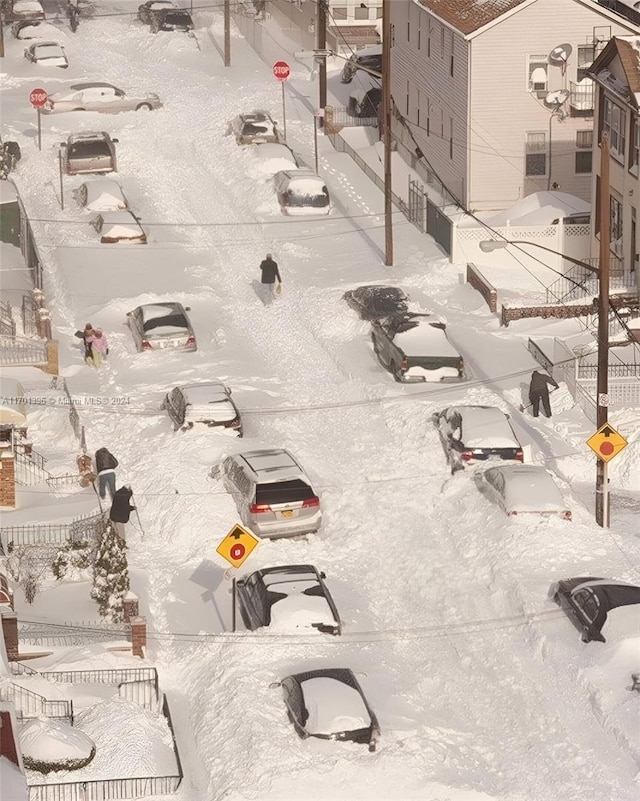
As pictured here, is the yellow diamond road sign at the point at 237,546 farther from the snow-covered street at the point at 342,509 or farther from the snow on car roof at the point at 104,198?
the snow on car roof at the point at 104,198

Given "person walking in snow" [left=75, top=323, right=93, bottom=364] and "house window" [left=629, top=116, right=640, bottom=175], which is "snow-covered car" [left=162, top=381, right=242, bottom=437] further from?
"house window" [left=629, top=116, right=640, bottom=175]

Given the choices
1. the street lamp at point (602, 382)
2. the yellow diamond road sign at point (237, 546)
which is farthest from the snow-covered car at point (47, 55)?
the yellow diamond road sign at point (237, 546)

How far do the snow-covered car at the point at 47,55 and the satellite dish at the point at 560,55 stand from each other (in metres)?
23.9

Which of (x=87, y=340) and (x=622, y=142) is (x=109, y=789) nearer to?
(x=87, y=340)

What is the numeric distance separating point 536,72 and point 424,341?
55.1 ft

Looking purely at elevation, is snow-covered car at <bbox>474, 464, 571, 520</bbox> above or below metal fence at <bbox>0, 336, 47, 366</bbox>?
above

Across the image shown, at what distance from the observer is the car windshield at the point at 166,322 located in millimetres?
46219

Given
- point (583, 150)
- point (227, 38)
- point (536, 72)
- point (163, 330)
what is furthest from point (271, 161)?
point (227, 38)

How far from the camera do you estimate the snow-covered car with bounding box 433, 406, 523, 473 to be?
3844 cm

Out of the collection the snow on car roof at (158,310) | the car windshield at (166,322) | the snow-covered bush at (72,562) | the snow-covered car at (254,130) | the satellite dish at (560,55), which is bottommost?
the snow-covered car at (254,130)

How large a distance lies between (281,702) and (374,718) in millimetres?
2022

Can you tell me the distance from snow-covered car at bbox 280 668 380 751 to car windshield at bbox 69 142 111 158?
3325cm

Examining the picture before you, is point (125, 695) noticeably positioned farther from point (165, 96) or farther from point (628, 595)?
point (165, 96)

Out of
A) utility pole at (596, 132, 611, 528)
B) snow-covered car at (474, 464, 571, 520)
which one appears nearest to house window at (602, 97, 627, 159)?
utility pole at (596, 132, 611, 528)
